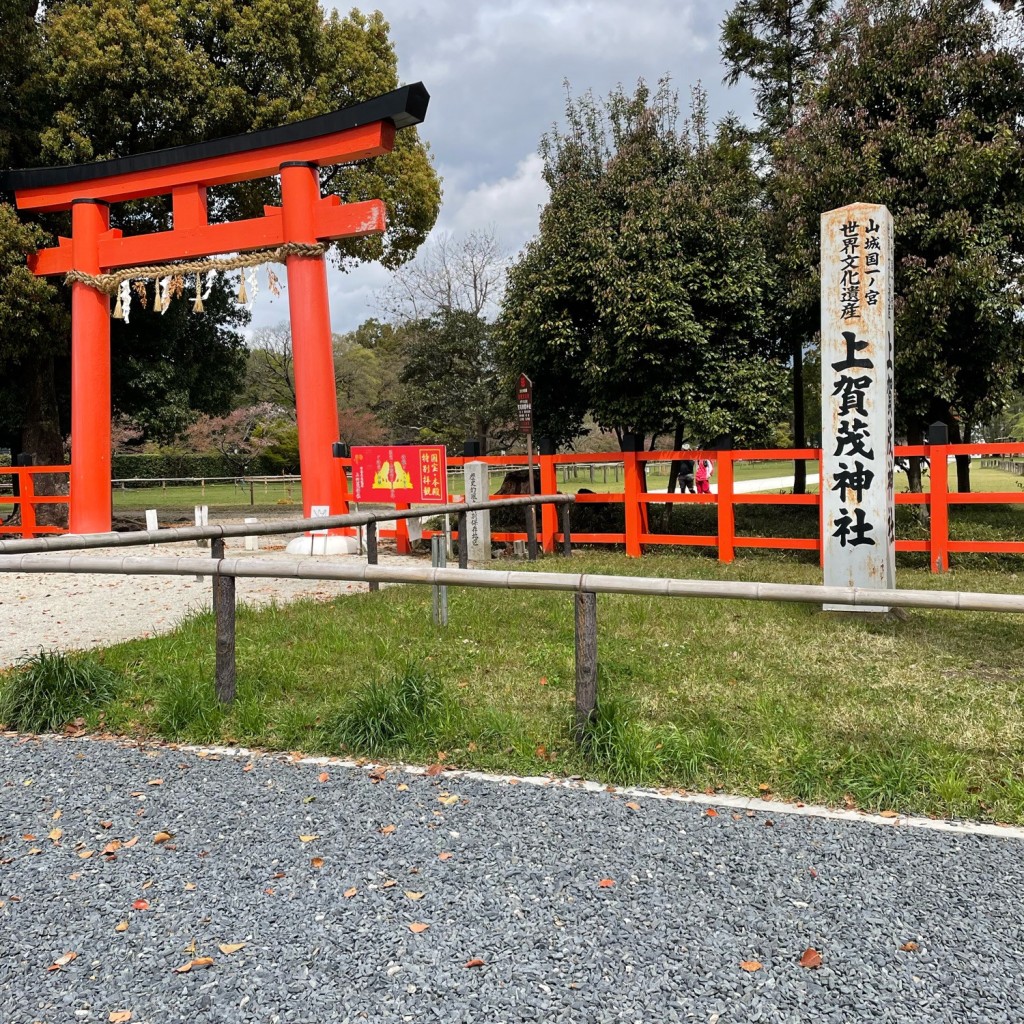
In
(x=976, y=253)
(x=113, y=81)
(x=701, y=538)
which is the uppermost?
(x=113, y=81)

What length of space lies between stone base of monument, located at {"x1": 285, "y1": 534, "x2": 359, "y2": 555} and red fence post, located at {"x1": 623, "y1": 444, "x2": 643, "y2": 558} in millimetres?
3507

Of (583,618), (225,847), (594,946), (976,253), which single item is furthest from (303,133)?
(594,946)

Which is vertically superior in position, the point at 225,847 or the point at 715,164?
the point at 715,164

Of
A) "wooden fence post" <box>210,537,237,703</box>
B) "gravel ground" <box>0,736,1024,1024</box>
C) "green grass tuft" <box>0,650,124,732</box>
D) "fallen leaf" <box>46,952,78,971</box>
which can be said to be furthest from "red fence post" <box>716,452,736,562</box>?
"fallen leaf" <box>46,952,78,971</box>

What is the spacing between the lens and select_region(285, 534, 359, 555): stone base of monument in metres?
9.82

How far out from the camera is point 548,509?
32.8 ft

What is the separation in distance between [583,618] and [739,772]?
2.83 feet

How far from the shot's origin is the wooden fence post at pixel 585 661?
3296 millimetres

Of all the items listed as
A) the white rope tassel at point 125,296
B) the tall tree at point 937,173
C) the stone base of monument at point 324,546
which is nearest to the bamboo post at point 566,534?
the stone base of monument at point 324,546

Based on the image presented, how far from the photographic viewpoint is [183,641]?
5.10m

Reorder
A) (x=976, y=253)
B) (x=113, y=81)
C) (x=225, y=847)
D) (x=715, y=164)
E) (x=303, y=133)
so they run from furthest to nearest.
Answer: (x=113, y=81) → (x=715, y=164) → (x=303, y=133) → (x=976, y=253) → (x=225, y=847)

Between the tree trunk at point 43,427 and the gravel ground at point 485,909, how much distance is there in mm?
13045

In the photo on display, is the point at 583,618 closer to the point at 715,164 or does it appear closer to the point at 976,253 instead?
the point at 976,253

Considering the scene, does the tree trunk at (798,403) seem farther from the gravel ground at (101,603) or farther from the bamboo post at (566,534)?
the gravel ground at (101,603)
